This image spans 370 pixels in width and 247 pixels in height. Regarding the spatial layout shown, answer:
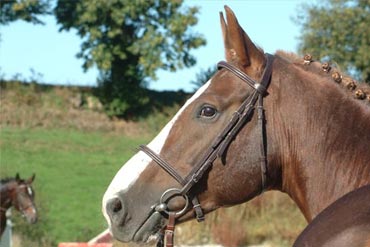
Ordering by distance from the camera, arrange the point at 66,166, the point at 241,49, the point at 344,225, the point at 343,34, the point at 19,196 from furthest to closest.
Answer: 1. the point at 343,34
2. the point at 66,166
3. the point at 19,196
4. the point at 241,49
5. the point at 344,225

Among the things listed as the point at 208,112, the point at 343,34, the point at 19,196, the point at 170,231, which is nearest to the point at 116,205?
the point at 170,231

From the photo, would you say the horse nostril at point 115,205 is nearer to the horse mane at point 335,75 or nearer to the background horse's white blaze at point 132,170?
the background horse's white blaze at point 132,170

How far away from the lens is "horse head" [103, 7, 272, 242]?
3.98 meters

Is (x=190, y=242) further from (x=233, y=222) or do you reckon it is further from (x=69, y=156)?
(x=69, y=156)

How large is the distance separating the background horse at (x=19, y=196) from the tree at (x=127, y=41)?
2243 cm

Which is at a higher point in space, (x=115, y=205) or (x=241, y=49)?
(x=241, y=49)

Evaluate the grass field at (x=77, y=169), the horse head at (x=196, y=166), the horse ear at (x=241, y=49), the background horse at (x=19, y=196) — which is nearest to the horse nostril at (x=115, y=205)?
the horse head at (x=196, y=166)

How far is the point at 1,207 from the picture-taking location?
57.8 ft

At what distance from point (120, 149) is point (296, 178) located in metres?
31.6

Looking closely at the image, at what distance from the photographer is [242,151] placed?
400cm

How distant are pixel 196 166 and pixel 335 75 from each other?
840 millimetres

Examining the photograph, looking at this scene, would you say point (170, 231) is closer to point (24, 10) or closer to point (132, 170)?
point (132, 170)

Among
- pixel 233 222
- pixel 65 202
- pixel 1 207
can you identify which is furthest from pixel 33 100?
pixel 233 222

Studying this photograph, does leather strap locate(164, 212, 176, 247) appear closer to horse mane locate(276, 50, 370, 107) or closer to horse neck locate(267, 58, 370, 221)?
horse neck locate(267, 58, 370, 221)
